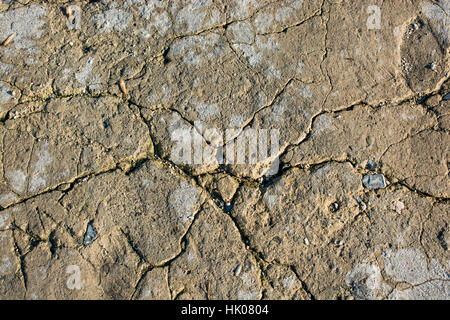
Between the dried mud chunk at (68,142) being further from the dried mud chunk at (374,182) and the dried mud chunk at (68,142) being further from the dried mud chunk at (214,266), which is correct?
the dried mud chunk at (374,182)

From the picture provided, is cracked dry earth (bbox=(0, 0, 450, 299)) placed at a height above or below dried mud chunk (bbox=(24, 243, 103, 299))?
above

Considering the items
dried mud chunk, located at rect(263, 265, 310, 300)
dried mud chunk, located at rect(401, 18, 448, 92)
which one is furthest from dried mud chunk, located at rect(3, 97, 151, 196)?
dried mud chunk, located at rect(401, 18, 448, 92)

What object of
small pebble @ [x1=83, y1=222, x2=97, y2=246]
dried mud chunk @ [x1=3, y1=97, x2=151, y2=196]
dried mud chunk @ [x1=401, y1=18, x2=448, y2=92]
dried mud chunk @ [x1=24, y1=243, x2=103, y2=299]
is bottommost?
dried mud chunk @ [x1=24, y1=243, x2=103, y2=299]

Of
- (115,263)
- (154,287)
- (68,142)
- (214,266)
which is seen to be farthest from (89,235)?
(214,266)

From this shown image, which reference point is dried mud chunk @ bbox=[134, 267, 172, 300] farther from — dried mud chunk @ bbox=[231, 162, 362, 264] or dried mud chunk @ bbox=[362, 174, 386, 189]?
dried mud chunk @ bbox=[362, 174, 386, 189]

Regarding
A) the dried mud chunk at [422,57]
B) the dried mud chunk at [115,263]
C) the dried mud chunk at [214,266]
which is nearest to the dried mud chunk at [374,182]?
the dried mud chunk at [422,57]

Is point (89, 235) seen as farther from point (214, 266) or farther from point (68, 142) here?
point (214, 266)

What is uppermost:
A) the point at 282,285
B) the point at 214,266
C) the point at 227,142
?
the point at 227,142
